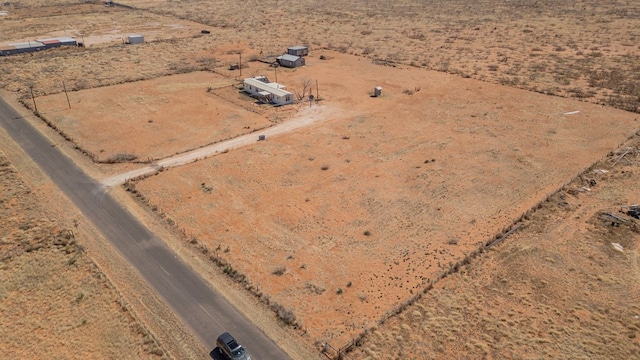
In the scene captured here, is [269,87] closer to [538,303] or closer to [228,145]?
[228,145]

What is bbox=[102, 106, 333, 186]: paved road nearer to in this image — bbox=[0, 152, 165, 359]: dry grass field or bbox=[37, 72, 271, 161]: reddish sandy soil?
bbox=[37, 72, 271, 161]: reddish sandy soil

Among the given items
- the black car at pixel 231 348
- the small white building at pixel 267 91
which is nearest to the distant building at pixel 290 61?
the small white building at pixel 267 91

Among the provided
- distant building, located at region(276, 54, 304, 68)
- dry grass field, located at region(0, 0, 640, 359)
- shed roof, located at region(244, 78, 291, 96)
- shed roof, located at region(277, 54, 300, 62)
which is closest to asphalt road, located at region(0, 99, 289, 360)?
dry grass field, located at region(0, 0, 640, 359)

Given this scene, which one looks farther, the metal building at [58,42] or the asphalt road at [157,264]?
the metal building at [58,42]

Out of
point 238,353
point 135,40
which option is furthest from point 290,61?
point 238,353

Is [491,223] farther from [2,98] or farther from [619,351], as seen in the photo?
[2,98]

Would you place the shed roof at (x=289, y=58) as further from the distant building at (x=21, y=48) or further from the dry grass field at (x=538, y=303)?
the dry grass field at (x=538, y=303)
